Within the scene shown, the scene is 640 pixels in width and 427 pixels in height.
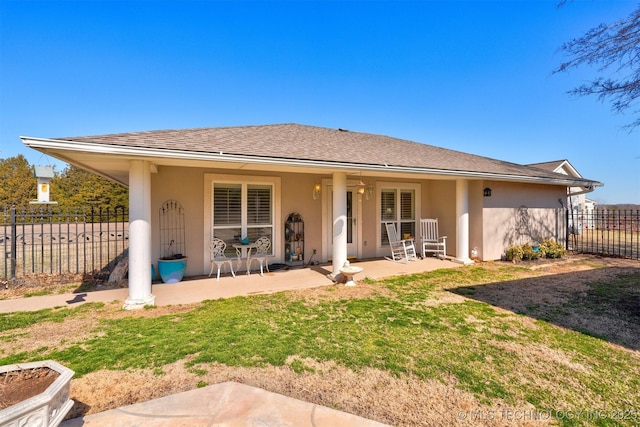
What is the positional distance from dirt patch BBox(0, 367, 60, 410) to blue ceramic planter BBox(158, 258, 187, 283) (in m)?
4.40

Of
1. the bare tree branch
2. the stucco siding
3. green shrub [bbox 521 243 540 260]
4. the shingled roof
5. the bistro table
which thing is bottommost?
green shrub [bbox 521 243 540 260]

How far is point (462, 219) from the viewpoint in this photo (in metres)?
8.93

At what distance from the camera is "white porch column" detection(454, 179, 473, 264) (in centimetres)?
887

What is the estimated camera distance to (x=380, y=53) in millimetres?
11844

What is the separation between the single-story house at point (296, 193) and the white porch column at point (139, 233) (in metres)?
0.02

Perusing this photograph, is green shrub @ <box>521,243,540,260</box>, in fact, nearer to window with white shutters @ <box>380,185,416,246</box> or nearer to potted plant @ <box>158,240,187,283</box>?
window with white shutters @ <box>380,185,416,246</box>

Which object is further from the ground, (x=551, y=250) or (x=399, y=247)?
(x=399, y=247)

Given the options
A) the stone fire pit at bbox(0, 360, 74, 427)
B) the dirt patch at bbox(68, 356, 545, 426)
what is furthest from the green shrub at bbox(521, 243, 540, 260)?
the stone fire pit at bbox(0, 360, 74, 427)

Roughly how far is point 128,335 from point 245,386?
225 centimetres

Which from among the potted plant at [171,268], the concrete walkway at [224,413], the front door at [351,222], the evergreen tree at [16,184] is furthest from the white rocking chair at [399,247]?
the evergreen tree at [16,184]

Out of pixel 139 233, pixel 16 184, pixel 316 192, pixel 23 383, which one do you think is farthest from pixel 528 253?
pixel 16 184

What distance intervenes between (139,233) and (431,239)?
8461 mm

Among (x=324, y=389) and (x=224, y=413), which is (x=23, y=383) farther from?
(x=324, y=389)

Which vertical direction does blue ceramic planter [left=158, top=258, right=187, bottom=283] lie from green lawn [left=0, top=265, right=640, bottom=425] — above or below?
above
